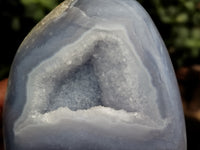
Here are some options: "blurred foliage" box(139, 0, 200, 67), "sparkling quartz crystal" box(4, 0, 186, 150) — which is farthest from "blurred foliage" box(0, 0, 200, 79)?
"sparkling quartz crystal" box(4, 0, 186, 150)

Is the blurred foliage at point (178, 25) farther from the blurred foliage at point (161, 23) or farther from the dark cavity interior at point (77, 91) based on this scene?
the dark cavity interior at point (77, 91)

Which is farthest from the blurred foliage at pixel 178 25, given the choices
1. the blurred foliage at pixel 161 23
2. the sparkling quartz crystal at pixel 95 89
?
the sparkling quartz crystal at pixel 95 89

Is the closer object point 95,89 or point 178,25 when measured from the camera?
point 95,89

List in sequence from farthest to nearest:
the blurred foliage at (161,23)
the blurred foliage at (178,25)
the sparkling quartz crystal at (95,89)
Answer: the blurred foliage at (178,25) < the blurred foliage at (161,23) < the sparkling quartz crystal at (95,89)

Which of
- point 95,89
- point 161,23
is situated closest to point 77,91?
point 95,89

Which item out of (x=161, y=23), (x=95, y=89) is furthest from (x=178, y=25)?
(x=95, y=89)

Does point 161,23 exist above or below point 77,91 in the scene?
below

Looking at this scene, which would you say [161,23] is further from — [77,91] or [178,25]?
[77,91]

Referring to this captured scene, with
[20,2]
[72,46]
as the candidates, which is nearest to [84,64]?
[72,46]
